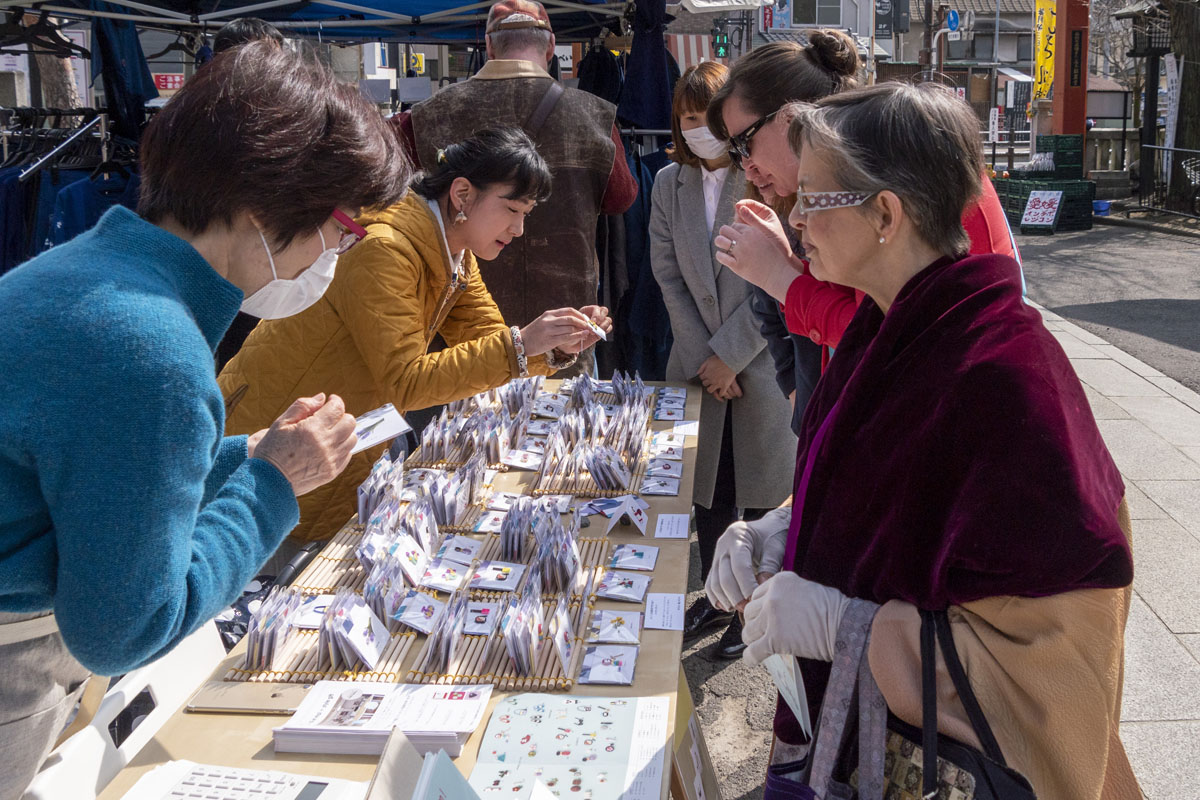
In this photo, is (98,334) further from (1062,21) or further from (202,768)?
(1062,21)

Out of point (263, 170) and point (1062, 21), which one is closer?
point (263, 170)

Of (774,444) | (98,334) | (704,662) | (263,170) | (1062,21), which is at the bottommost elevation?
(704,662)

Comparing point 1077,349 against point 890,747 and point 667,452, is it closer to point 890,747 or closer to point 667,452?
point 667,452

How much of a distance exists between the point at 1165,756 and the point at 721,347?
1885 millimetres

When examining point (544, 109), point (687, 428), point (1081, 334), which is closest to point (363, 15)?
point (544, 109)

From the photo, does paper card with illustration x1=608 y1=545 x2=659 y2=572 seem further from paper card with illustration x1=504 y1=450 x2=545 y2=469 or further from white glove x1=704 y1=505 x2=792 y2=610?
paper card with illustration x1=504 y1=450 x2=545 y2=469

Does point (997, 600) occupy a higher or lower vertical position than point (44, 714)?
higher

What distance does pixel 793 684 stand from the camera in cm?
155

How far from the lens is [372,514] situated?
233 cm

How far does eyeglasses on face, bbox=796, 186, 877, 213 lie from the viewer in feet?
4.84

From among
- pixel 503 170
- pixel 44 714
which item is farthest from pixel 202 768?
pixel 503 170

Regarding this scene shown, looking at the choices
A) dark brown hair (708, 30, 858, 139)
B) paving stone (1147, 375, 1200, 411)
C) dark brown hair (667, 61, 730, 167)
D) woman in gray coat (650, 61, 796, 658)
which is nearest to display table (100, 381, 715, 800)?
dark brown hair (708, 30, 858, 139)

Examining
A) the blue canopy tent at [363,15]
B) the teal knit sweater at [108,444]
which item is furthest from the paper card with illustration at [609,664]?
the blue canopy tent at [363,15]

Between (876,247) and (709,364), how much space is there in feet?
7.03
